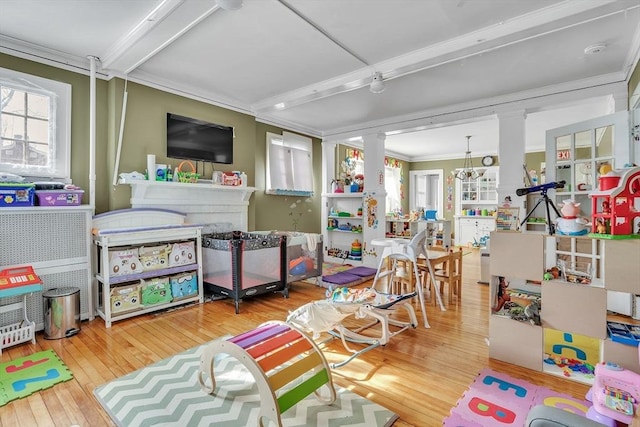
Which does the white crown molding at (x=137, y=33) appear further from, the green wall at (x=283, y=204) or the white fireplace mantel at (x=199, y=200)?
the green wall at (x=283, y=204)

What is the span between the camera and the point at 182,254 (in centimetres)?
355

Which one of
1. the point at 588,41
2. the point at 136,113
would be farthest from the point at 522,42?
the point at 136,113

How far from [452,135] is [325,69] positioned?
4.09 m

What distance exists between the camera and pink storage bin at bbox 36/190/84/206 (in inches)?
110

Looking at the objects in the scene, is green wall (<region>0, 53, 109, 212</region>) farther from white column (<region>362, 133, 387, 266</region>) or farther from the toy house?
the toy house

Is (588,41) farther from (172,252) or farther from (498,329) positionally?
(172,252)

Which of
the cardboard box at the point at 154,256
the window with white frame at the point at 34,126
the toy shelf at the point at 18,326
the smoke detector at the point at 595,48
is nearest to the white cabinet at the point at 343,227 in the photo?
the cardboard box at the point at 154,256

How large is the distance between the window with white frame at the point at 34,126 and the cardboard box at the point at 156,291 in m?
1.35

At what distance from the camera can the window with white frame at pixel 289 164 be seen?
5270 mm

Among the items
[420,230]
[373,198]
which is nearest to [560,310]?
[373,198]

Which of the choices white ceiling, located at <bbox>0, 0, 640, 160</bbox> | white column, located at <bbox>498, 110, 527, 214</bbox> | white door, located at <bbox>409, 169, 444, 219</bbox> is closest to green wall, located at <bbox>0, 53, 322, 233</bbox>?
white ceiling, located at <bbox>0, 0, 640, 160</bbox>

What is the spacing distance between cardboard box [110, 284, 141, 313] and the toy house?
3901 mm

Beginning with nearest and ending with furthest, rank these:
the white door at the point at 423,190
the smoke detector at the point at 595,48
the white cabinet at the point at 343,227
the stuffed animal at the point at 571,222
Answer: the stuffed animal at the point at 571,222, the smoke detector at the point at 595,48, the white cabinet at the point at 343,227, the white door at the point at 423,190

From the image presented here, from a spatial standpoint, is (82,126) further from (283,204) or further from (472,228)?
(472,228)
